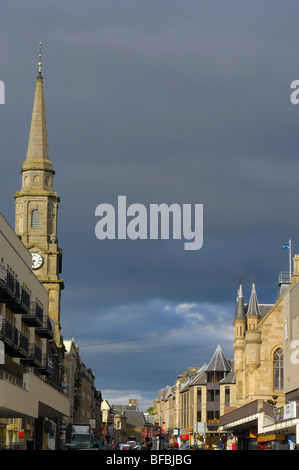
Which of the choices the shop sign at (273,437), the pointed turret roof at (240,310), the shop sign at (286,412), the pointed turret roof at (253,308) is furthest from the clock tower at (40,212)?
the shop sign at (286,412)

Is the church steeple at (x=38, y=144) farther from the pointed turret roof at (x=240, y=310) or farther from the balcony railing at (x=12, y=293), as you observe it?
the balcony railing at (x=12, y=293)

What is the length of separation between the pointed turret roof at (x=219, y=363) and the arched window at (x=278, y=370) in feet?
167

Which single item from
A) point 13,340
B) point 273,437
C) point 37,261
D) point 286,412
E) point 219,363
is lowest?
point 273,437

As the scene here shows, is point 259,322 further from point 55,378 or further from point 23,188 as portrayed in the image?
point 23,188

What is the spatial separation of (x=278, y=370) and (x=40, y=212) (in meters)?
40.5

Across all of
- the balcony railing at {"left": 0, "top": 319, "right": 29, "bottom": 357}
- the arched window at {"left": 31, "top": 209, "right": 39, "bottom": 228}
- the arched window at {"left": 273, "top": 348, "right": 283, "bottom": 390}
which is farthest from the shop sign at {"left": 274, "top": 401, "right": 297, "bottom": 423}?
the arched window at {"left": 31, "top": 209, "right": 39, "bottom": 228}

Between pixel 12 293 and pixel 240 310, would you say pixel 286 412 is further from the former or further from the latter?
pixel 240 310

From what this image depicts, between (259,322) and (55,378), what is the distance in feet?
85.8

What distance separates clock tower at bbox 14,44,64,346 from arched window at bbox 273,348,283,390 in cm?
3012

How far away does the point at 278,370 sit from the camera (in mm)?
108188

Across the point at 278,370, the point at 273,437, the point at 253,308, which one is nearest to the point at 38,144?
the point at 253,308

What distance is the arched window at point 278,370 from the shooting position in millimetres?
108000
